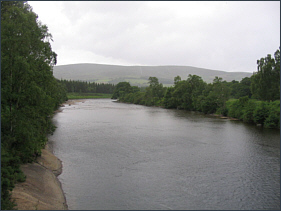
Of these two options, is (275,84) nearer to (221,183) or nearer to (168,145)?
(168,145)

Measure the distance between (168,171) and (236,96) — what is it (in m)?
90.3

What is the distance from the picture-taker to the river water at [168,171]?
20344 mm

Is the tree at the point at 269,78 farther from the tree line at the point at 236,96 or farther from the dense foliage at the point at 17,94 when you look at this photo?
the dense foliage at the point at 17,94

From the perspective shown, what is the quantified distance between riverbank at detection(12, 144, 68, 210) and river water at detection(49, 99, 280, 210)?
94 centimetres

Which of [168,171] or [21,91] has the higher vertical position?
[21,91]

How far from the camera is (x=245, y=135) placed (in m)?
48.5

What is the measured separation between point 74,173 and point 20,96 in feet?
31.1

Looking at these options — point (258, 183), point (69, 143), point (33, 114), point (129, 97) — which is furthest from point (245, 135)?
point (129, 97)

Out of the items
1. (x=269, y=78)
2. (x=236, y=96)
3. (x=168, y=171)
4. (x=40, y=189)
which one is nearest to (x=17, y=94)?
(x=40, y=189)

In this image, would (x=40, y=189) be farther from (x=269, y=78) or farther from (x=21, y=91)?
(x=269, y=78)

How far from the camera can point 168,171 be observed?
27.0 m

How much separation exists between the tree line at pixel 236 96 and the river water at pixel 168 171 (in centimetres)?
1905

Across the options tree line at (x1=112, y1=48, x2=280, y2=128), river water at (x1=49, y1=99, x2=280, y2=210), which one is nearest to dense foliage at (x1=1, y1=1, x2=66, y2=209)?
river water at (x1=49, y1=99, x2=280, y2=210)

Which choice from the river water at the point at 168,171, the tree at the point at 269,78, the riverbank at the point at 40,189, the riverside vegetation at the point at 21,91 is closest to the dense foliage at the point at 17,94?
the riverside vegetation at the point at 21,91
